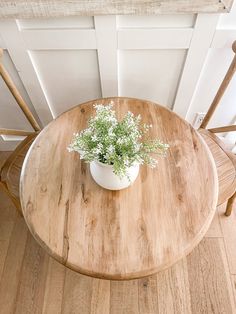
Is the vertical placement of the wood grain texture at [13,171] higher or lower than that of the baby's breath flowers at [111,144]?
lower

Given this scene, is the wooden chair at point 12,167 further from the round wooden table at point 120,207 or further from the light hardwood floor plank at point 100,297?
the light hardwood floor plank at point 100,297

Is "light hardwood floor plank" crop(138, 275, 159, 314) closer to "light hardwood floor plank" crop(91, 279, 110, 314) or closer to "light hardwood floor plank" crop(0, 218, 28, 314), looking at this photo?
"light hardwood floor plank" crop(91, 279, 110, 314)

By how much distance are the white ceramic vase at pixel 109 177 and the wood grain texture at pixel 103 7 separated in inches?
20.7

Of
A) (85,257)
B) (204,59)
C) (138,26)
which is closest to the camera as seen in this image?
(85,257)

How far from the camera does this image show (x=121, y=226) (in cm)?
79

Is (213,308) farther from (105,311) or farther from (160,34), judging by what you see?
(160,34)

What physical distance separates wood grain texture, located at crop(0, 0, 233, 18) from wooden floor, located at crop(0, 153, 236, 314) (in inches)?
43.8

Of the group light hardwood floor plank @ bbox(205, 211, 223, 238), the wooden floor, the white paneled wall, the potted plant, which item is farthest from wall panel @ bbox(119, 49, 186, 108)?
the wooden floor

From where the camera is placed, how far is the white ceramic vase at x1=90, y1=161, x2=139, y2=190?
76 cm

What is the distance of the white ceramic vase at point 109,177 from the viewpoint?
0.76 meters

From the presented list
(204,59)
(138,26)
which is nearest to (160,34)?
(138,26)

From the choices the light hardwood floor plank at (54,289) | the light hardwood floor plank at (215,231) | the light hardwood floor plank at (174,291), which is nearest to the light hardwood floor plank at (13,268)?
the light hardwood floor plank at (54,289)

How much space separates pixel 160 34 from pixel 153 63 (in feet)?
0.49

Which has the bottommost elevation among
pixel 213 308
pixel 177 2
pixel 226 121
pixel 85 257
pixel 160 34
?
pixel 213 308
